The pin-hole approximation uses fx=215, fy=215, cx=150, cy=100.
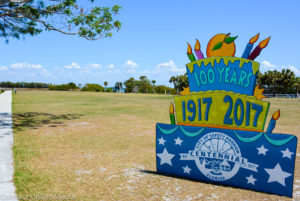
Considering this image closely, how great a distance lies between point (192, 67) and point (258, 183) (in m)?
2.40

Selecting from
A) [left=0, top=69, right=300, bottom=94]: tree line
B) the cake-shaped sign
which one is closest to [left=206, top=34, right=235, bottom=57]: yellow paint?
the cake-shaped sign

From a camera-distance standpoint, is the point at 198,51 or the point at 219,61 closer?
the point at 219,61

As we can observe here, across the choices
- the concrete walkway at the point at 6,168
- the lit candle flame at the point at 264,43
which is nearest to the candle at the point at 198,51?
the lit candle flame at the point at 264,43

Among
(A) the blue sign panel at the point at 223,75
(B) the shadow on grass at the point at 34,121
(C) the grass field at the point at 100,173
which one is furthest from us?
(B) the shadow on grass at the point at 34,121

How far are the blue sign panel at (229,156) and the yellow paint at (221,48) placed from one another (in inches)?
55.5

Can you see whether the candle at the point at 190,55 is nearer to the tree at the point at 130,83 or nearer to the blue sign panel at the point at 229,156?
the blue sign panel at the point at 229,156

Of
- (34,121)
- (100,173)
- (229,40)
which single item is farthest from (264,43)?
(34,121)

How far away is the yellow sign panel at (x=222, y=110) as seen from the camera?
377 centimetres

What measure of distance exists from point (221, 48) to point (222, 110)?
1156 mm

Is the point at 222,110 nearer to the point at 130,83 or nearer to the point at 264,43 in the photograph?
the point at 264,43

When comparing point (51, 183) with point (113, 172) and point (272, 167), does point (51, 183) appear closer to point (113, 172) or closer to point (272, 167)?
point (113, 172)

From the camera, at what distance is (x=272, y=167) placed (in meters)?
3.55

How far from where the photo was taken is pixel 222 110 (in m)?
4.02

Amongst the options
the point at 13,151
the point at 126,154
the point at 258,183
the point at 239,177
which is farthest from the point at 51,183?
the point at 258,183
